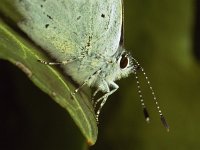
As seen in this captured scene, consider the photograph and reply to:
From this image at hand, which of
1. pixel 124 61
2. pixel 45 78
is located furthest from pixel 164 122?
pixel 45 78

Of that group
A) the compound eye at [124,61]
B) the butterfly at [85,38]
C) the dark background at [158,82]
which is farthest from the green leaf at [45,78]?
the compound eye at [124,61]

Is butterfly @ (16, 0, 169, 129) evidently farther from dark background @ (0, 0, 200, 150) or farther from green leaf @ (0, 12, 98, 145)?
green leaf @ (0, 12, 98, 145)

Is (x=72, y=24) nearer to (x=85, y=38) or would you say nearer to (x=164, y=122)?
(x=85, y=38)

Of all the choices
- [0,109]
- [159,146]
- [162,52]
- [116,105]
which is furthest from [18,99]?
[162,52]

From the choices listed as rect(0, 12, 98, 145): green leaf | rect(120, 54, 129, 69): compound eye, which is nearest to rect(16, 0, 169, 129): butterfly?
rect(120, 54, 129, 69): compound eye

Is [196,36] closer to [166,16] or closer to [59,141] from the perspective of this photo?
[166,16]
